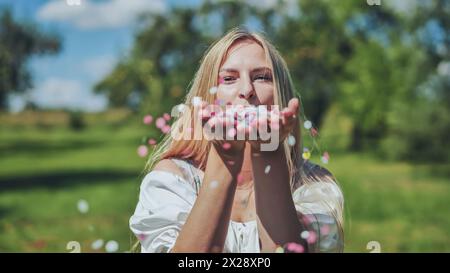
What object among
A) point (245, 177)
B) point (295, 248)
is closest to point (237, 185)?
point (245, 177)

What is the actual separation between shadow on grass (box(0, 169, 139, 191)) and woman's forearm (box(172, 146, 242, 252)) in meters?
4.54

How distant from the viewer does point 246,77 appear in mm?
1128

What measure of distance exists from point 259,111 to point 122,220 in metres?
3.76

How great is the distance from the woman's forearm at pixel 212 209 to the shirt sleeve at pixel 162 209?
5 centimetres

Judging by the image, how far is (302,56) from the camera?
4.94 m

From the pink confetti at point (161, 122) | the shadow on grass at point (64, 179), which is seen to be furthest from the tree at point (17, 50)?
the pink confetti at point (161, 122)

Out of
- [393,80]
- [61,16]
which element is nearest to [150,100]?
[61,16]

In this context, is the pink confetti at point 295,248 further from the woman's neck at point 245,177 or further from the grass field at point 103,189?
the grass field at point 103,189

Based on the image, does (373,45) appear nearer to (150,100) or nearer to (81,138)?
(150,100)

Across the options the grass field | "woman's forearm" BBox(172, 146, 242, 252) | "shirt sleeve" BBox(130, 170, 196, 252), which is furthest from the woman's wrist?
the grass field

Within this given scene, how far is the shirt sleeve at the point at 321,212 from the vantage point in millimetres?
1098

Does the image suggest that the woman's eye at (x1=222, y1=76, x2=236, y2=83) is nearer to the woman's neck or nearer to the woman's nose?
the woman's nose

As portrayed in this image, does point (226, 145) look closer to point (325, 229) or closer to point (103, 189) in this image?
point (325, 229)

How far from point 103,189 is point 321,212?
4456 mm
